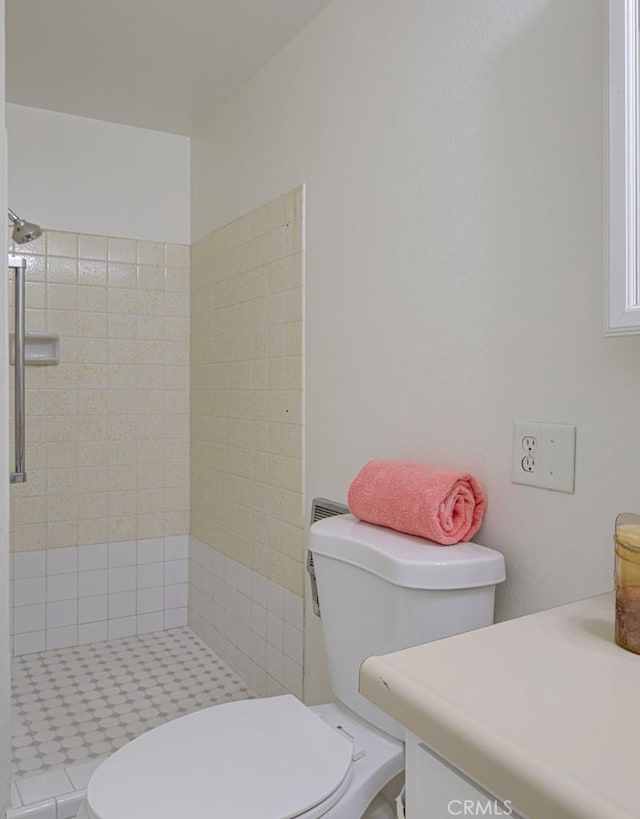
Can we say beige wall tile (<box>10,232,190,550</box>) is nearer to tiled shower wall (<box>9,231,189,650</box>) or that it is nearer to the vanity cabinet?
tiled shower wall (<box>9,231,189,650</box>)

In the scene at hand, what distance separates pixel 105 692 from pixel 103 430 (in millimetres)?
1004

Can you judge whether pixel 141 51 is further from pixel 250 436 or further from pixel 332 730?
pixel 332 730

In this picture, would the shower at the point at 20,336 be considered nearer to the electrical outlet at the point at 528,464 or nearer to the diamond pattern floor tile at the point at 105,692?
the diamond pattern floor tile at the point at 105,692

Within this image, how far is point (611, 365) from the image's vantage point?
3.58 ft

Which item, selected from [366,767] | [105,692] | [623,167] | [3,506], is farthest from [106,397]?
[623,167]

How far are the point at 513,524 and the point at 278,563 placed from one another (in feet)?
3.44

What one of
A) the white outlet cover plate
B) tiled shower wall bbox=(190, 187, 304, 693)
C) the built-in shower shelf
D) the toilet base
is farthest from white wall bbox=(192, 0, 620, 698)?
the built-in shower shelf

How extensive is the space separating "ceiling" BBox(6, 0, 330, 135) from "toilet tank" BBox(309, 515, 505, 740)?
1.48 metres

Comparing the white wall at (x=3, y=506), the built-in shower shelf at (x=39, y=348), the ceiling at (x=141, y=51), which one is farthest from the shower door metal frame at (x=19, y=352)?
the ceiling at (x=141, y=51)

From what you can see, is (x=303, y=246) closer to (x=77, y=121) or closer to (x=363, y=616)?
(x=363, y=616)

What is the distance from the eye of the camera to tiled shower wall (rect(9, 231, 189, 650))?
262cm

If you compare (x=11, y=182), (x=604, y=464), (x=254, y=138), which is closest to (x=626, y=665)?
(x=604, y=464)

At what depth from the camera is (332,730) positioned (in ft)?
4.13

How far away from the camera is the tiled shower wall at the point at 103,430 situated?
2.62 metres
